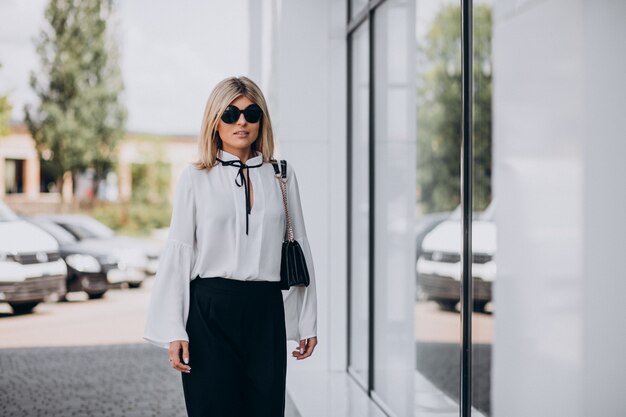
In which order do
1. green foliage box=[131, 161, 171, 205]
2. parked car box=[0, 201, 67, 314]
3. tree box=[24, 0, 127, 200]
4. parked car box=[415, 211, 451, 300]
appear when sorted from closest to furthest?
parked car box=[415, 211, 451, 300]
parked car box=[0, 201, 67, 314]
tree box=[24, 0, 127, 200]
green foliage box=[131, 161, 171, 205]

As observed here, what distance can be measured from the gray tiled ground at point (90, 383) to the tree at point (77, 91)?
12583mm

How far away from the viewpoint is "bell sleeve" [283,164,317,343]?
3188 mm

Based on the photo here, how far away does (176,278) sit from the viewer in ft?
9.62

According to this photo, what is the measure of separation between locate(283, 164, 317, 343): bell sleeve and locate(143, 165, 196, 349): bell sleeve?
41cm

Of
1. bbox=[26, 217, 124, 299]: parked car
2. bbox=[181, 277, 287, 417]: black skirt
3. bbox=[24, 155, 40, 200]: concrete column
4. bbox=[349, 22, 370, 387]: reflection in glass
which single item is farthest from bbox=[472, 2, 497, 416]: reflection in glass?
bbox=[24, 155, 40, 200]: concrete column

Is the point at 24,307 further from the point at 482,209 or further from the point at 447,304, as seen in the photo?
the point at 482,209

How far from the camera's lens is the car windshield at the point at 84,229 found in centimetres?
1330

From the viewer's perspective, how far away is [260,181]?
305 centimetres

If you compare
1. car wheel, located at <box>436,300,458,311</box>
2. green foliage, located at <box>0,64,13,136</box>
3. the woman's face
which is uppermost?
green foliage, located at <box>0,64,13,136</box>

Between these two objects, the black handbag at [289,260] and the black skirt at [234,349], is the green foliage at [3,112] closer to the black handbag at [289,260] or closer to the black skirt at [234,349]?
the black handbag at [289,260]

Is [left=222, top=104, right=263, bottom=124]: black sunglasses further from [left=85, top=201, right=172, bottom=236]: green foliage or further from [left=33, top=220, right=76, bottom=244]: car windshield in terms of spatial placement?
[left=85, top=201, right=172, bottom=236]: green foliage

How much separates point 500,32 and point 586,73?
872mm

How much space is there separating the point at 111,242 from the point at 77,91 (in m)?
10.1

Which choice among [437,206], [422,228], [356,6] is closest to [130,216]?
[356,6]
